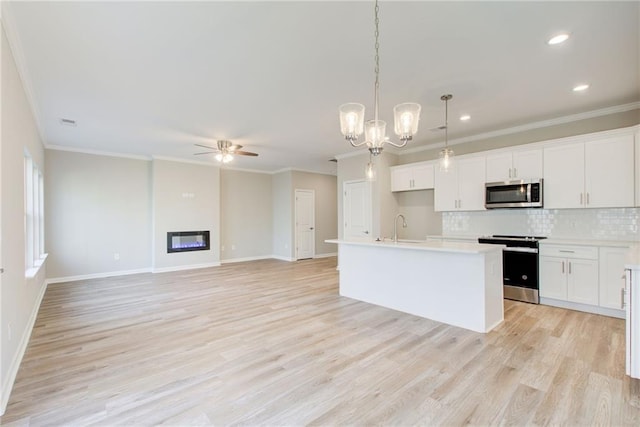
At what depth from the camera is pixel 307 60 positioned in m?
2.79

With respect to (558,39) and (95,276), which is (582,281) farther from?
(95,276)

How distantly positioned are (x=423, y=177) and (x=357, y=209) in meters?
1.61

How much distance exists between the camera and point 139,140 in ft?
18.2

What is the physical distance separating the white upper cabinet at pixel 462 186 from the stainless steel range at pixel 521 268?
0.82m

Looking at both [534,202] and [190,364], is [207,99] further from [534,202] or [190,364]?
[534,202]

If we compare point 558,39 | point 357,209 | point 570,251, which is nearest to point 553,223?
point 570,251

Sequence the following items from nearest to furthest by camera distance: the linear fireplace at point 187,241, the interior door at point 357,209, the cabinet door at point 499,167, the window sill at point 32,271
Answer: the window sill at point 32,271 → the cabinet door at point 499,167 → the interior door at point 357,209 → the linear fireplace at point 187,241

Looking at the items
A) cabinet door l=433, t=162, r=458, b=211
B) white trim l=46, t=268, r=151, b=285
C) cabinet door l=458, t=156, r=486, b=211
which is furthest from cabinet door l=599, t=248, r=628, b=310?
white trim l=46, t=268, r=151, b=285

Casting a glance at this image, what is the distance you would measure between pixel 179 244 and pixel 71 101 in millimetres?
4161

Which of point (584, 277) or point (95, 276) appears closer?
point (584, 277)

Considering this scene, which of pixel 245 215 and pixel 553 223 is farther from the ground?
pixel 245 215

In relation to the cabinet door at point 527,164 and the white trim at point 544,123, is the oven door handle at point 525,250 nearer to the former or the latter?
the cabinet door at point 527,164

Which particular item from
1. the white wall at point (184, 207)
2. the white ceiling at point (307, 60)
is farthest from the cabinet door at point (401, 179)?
the white wall at point (184, 207)

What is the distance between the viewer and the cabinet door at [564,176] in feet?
13.4
